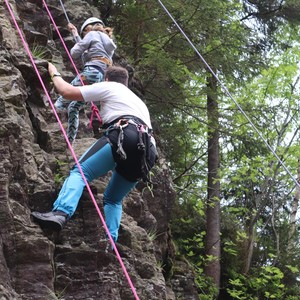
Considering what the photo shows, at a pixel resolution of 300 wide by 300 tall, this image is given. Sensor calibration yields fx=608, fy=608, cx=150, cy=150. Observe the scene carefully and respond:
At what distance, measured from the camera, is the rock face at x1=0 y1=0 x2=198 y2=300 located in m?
5.40

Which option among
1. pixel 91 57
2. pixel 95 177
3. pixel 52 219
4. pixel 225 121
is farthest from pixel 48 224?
pixel 225 121

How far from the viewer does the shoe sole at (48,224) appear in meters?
5.68

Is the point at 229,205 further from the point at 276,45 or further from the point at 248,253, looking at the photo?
the point at 276,45

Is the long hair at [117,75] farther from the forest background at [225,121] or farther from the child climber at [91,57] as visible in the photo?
the forest background at [225,121]

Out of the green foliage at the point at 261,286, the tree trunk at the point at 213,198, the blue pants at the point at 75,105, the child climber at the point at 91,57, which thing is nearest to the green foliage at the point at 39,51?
the child climber at the point at 91,57

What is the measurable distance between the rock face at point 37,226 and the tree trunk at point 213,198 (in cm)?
507

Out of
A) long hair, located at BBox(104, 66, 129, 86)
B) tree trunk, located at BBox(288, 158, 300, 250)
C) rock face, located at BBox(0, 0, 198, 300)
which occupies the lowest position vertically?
tree trunk, located at BBox(288, 158, 300, 250)

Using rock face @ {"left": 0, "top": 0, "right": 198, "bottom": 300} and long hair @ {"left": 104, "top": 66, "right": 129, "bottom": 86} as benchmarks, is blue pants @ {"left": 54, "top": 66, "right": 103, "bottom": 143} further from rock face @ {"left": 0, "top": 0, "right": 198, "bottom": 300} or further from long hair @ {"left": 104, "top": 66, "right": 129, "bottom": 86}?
long hair @ {"left": 104, "top": 66, "right": 129, "bottom": 86}

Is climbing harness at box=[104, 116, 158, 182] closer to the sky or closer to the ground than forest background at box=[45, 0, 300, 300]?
closer to the sky

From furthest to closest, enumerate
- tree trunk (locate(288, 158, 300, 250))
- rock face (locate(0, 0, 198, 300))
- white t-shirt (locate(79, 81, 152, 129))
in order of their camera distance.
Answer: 1. tree trunk (locate(288, 158, 300, 250))
2. white t-shirt (locate(79, 81, 152, 129))
3. rock face (locate(0, 0, 198, 300))

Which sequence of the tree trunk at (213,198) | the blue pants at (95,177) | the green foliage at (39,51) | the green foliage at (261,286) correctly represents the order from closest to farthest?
the blue pants at (95,177), the green foliage at (39,51), the tree trunk at (213,198), the green foliage at (261,286)

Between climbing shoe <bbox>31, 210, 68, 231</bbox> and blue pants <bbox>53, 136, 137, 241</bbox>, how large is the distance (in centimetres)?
5

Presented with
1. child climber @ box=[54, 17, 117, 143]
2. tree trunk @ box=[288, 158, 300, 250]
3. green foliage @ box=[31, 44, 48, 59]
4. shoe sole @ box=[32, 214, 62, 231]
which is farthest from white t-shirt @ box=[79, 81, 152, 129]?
tree trunk @ box=[288, 158, 300, 250]

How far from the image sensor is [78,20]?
39.5 ft
